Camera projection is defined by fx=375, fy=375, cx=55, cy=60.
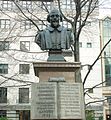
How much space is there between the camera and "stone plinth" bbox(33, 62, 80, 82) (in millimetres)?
11711

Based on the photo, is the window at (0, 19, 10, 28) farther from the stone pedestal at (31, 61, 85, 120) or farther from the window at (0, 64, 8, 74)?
the stone pedestal at (31, 61, 85, 120)

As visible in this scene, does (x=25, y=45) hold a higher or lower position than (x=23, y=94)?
higher

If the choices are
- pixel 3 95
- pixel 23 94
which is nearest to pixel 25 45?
pixel 23 94

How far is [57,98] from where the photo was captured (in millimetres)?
11344

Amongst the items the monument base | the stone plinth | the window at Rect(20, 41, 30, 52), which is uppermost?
the window at Rect(20, 41, 30, 52)

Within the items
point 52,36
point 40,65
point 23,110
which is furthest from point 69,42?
point 23,110

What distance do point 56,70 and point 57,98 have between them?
0.98 meters

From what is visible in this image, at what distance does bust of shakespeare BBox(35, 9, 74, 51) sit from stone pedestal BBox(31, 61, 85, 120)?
28.0 inches

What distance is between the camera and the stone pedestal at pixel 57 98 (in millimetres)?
11258

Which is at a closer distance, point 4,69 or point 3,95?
point 3,95

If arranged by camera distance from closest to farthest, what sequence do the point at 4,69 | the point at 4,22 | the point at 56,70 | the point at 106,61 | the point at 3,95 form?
1. the point at 56,70
2. the point at 3,95
3. the point at 4,69
4. the point at 4,22
5. the point at 106,61

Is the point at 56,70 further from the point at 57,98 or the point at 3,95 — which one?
the point at 3,95

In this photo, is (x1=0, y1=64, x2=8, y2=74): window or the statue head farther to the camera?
(x1=0, y1=64, x2=8, y2=74): window

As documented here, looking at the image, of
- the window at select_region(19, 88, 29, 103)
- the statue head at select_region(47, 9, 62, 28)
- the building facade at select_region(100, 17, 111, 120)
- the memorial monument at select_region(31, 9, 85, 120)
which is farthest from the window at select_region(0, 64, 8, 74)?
the memorial monument at select_region(31, 9, 85, 120)
